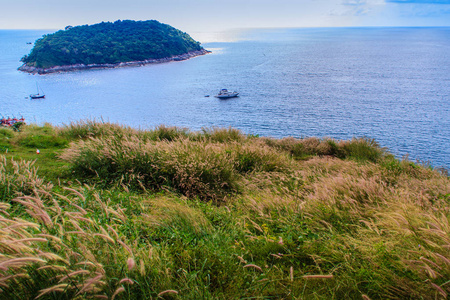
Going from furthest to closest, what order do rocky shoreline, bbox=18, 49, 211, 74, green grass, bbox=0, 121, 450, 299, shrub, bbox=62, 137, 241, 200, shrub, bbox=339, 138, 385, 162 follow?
rocky shoreline, bbox=18, 49, 211, 74
shrub, bbox=339, 138, 385, 162
shrub, bbox=62, 137, 241, 200
green grass, bbox=0, 121, 450, 299

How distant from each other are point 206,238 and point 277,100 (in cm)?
5564

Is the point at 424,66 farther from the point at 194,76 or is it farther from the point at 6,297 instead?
the point at 6,297

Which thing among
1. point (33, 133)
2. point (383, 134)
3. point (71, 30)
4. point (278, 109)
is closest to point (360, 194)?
point (33, 133)

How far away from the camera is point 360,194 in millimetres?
5121

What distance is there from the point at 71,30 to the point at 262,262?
168 m

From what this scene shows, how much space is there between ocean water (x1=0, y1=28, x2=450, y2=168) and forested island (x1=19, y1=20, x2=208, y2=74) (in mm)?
11486

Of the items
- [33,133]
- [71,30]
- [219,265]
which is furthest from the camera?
[71,30]

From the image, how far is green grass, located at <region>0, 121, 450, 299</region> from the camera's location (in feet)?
7.47

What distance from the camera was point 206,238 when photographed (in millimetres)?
3516

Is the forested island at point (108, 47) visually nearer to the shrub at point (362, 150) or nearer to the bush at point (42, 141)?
the bush at point (42, 141)

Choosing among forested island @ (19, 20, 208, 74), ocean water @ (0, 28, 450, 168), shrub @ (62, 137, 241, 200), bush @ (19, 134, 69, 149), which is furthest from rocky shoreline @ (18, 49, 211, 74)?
shrub @ (62, 137, 241, 200)

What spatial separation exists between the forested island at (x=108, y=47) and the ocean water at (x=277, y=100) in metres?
11.5

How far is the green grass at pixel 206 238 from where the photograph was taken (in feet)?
7.47

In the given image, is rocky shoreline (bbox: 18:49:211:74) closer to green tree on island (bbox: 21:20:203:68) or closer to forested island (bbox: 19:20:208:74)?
forested island (bbox: 19:20:208:74)
